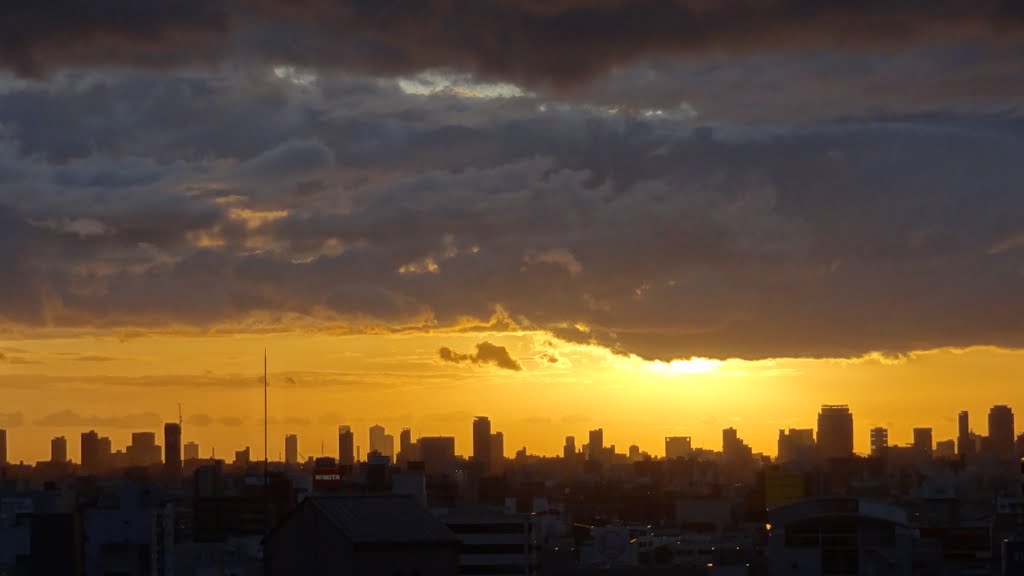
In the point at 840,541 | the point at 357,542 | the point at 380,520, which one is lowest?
the point at 840,541

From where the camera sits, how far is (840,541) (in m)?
164

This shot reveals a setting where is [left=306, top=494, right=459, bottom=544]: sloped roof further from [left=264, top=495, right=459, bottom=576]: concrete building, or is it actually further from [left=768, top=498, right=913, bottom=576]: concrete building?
[left=768, top=498, right=913, bottom=576]: concrete building

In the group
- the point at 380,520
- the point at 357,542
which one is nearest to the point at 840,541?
the point at 380,520

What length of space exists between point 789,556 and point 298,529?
63.3 metres

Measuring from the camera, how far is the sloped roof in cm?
11562

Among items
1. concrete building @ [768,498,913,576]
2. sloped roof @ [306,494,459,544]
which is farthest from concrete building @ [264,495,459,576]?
concrete building @ [768,498,913,576]

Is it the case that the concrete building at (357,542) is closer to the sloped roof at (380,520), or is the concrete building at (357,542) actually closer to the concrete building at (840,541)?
the sloped roof at (380,520)

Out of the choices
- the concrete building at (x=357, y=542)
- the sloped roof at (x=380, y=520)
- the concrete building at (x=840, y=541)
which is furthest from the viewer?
the concrete building at (x=840, y=541)

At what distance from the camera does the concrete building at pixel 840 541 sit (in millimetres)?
163375

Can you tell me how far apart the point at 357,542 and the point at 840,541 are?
208ft

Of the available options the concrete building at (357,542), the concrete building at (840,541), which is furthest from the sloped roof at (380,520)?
the concrete building at (840,541)

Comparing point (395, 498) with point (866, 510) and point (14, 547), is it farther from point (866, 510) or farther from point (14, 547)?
point (14, 547)

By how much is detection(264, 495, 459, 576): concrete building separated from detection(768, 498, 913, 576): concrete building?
53977 mm

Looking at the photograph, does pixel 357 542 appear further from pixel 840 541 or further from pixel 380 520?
pixel 840 541
